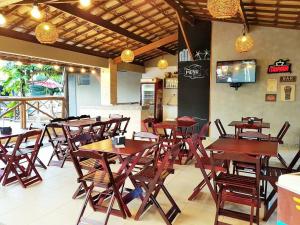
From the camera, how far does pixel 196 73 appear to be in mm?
7770

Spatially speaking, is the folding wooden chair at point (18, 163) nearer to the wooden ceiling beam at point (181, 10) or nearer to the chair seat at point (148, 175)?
the chair seat at point (148, 175)

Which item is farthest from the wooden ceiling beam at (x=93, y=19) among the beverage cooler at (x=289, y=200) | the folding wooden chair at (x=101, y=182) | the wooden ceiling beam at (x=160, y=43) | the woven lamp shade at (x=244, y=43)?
the beverage cooler at (x=289, y=200)

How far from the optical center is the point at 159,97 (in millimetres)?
11250

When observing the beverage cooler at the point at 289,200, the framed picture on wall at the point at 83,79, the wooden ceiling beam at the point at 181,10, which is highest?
the wooden ceiling beam at the point at 181,10

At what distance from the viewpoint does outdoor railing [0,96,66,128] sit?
6.88 meters

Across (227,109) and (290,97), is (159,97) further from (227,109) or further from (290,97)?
(290,97)

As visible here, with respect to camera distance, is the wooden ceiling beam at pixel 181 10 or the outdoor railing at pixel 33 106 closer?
the wooden ceiling beam at pixel 181 10

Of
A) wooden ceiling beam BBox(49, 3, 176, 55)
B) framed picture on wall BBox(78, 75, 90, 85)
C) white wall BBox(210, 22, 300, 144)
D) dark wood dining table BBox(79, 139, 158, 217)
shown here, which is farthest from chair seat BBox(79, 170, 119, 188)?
framed picture on wall BBox(78, 75, 90, 85)

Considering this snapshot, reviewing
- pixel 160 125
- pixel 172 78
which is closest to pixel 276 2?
pixel 160 125

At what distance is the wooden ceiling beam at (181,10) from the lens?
5921mm

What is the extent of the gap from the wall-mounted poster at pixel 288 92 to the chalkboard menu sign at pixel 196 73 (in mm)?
1990

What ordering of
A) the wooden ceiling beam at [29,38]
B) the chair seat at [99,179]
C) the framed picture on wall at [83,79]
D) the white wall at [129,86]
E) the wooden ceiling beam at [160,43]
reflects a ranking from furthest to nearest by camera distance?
the white wall at [129,86] < the framed picture on wall at [83,79] < the wooden ceiling beam at [160,43] < the wooden ceiling beam at [29,38] < the chair seat at [99,179]

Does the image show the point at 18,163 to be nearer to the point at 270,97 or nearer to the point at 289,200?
the point at 289,200

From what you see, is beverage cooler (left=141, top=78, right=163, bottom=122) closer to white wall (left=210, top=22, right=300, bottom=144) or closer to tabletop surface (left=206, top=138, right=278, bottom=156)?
white wall (left=210, top=22, right=300, bottom=144)
